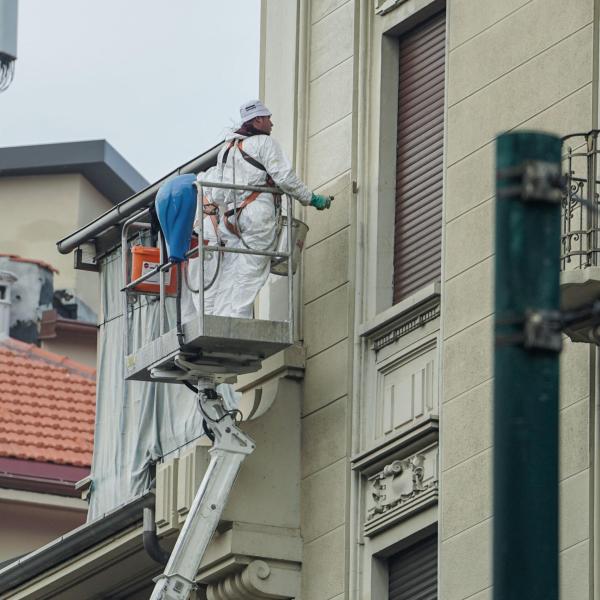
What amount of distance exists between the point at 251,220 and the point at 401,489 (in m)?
2.10

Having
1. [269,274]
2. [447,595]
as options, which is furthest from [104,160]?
[447,595]

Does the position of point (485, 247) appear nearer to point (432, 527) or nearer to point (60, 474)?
point (432, 527)

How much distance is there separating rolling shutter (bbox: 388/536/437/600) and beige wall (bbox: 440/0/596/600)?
823mm

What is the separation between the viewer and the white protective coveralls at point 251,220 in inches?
629

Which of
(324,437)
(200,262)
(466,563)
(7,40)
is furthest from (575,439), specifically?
(7,40)

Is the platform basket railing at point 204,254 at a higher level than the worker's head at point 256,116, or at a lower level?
lower

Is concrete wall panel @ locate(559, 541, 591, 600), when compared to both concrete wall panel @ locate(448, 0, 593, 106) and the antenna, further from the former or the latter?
the antenna

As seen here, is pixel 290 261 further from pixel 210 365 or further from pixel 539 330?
pixel 539 330

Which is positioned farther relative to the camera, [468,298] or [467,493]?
[468,298]

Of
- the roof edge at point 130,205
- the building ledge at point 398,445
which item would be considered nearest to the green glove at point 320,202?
the roof edge at point 130,205

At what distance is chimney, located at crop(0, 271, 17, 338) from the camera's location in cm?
3590

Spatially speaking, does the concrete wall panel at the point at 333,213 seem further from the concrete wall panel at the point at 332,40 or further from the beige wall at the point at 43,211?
the beige wall at the point at 43,211

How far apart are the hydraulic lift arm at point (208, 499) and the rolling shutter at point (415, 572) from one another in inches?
48.4

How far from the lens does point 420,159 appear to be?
16.2 m
